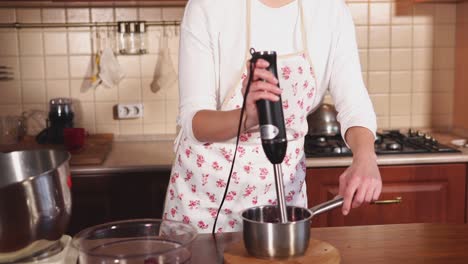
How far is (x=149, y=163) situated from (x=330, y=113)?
79 cm

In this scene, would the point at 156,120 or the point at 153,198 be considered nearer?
the point at 153,198

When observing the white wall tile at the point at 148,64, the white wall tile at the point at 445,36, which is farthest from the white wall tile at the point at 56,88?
the white wall tile at the point at 445,36

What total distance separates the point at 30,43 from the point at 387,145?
1536 mm

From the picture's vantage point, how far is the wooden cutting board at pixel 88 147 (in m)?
2.35

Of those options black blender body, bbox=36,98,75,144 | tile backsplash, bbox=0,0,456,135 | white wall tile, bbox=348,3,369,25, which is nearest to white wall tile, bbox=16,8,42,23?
tile backsplash, bbox=0,0,456,135

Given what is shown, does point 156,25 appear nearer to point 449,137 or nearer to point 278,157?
point 449,137

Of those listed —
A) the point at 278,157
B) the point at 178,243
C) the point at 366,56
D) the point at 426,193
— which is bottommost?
the point at 426,193

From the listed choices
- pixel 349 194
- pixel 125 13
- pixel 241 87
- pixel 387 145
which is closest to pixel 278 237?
pixel 349 194

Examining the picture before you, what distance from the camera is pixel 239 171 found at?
162cm

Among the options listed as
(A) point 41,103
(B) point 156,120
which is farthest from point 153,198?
(A) point 41,103

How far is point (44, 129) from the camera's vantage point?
8.75 ft

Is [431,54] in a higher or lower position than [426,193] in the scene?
higher

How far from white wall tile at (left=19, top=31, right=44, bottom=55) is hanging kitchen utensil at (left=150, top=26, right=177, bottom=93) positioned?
1.64 ft

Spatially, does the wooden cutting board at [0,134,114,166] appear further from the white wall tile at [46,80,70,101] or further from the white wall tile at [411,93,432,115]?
the white wall tile at [411,93,432,115]
